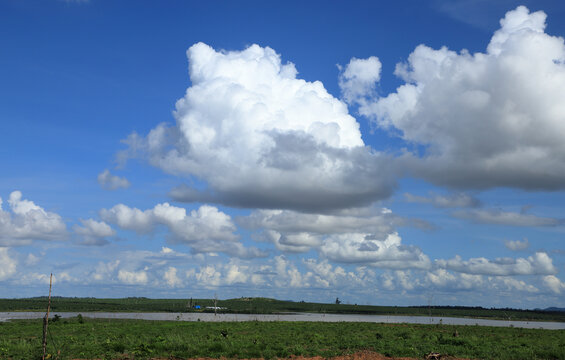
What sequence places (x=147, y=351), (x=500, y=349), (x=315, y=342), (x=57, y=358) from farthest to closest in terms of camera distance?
(x=315, y=342), (x=500, y=349), (x=147, y=351), (x=57, y=358)

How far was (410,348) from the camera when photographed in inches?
1427

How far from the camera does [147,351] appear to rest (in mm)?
34688

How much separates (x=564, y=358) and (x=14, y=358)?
134 feet

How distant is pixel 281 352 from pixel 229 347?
4.61 metres

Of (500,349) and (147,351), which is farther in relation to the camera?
(500,349)

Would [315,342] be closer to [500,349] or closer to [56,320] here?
[500,349]

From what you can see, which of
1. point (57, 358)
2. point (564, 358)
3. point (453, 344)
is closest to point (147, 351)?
point (57, 358)

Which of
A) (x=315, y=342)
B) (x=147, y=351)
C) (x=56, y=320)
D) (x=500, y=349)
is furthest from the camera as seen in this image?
(x=56, y=320)

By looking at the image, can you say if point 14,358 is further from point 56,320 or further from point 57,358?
point 56,320

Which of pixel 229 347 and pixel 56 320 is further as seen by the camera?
pixel 56 320

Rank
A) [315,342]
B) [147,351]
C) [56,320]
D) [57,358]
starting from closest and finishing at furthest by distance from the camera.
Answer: [57,358]
[147,351]
[315,342]
[56,320]

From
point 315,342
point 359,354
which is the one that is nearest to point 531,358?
point 359,354

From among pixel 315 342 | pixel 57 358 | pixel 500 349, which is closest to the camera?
pixel 57 358

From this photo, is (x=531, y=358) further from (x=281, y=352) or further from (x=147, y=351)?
(x=147, y=351)
